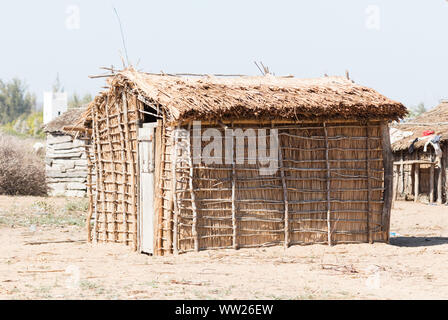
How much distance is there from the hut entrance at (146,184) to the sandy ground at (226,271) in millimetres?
360

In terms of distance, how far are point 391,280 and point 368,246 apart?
2921mm

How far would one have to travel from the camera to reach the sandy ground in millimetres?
8102

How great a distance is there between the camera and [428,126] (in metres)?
A: 23.5

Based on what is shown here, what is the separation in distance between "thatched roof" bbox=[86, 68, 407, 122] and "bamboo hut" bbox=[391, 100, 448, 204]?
1022 centimetres

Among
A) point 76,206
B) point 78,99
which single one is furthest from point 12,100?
point 76,206

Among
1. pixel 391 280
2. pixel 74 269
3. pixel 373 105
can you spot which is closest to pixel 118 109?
pixel 74 269

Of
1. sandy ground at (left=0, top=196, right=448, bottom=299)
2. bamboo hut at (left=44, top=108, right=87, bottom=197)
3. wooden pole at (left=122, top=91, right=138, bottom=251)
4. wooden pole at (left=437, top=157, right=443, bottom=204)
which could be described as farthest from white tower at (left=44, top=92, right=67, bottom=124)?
wooden pole at (left=122, top=91, right=138, bottom=251)

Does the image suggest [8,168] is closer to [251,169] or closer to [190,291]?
[251,169]

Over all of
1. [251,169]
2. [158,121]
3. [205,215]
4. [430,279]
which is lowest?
[430,279]

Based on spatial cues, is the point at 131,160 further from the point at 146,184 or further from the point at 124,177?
the point at 146,184

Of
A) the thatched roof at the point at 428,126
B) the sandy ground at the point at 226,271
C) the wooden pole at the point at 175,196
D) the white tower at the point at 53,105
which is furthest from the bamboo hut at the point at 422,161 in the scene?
the white tower at the point at 53,105

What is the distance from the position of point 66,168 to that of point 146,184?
1230 centimetres

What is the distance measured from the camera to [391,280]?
9.15m

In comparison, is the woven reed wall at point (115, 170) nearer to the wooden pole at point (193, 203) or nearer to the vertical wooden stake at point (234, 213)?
the wooden pole at point (193, 203)
